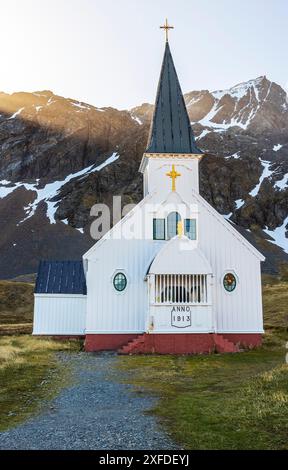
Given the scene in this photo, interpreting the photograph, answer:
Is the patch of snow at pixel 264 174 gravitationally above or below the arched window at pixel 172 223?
above

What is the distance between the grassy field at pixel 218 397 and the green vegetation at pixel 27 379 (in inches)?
97.0

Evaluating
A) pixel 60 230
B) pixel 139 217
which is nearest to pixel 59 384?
pixel 139 217

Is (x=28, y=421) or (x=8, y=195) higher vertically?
(x=8, y=195)

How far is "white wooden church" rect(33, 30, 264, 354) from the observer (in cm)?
2319

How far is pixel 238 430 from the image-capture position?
27.4ft

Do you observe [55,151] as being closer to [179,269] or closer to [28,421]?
[179,269]

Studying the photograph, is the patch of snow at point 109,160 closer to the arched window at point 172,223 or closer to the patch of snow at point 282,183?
the patch of snow at point 282,183

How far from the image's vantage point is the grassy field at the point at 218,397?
8023 mm

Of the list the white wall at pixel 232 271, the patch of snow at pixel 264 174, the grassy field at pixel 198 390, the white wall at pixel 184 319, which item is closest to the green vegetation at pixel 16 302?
the grassy field at pixel 198 390

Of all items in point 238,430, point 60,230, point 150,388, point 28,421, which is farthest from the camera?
point 60,230

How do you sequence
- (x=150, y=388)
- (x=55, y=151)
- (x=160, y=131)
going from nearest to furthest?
(x=150, y=388)
(x=160, y=131)
(x=55, y=151)

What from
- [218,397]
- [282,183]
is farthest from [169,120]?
[282,183]

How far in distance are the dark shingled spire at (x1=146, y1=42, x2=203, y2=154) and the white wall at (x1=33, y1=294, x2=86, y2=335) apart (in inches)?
397

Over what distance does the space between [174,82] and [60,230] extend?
95.7 metres
